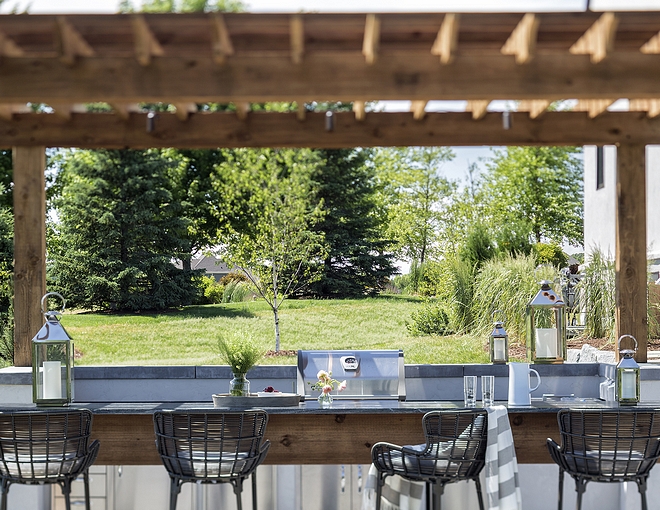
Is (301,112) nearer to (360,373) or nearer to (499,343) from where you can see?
(360,373)

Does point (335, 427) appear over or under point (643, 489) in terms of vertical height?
over

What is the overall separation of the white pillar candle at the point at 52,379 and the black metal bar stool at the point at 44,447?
2.26 feet

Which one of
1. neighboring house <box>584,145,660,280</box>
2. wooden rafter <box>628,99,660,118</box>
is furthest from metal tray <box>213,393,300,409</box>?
neighboring house <box>584,145,660,280</box>

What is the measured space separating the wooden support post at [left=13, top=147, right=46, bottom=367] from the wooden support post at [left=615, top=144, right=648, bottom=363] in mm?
3624

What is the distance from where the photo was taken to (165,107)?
17078mm

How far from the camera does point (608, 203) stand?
12164 millimetres

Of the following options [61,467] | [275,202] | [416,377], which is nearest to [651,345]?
[416,377]

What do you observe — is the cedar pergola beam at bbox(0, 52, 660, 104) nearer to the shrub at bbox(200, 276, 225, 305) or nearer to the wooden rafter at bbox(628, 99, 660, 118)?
the wooden rafter at bbox(628, 99, 660, 118)

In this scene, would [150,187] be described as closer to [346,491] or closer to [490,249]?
[490,249]

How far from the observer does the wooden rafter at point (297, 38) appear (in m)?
3.35

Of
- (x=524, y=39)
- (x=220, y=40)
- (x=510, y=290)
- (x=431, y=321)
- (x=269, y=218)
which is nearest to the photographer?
(x=220, y=40)

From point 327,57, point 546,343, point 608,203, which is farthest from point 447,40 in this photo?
point 608,203

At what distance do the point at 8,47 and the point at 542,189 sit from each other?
1591 centimetres

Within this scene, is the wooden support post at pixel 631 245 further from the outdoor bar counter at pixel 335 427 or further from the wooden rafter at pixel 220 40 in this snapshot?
the wooden rafter at pixel 220 40
